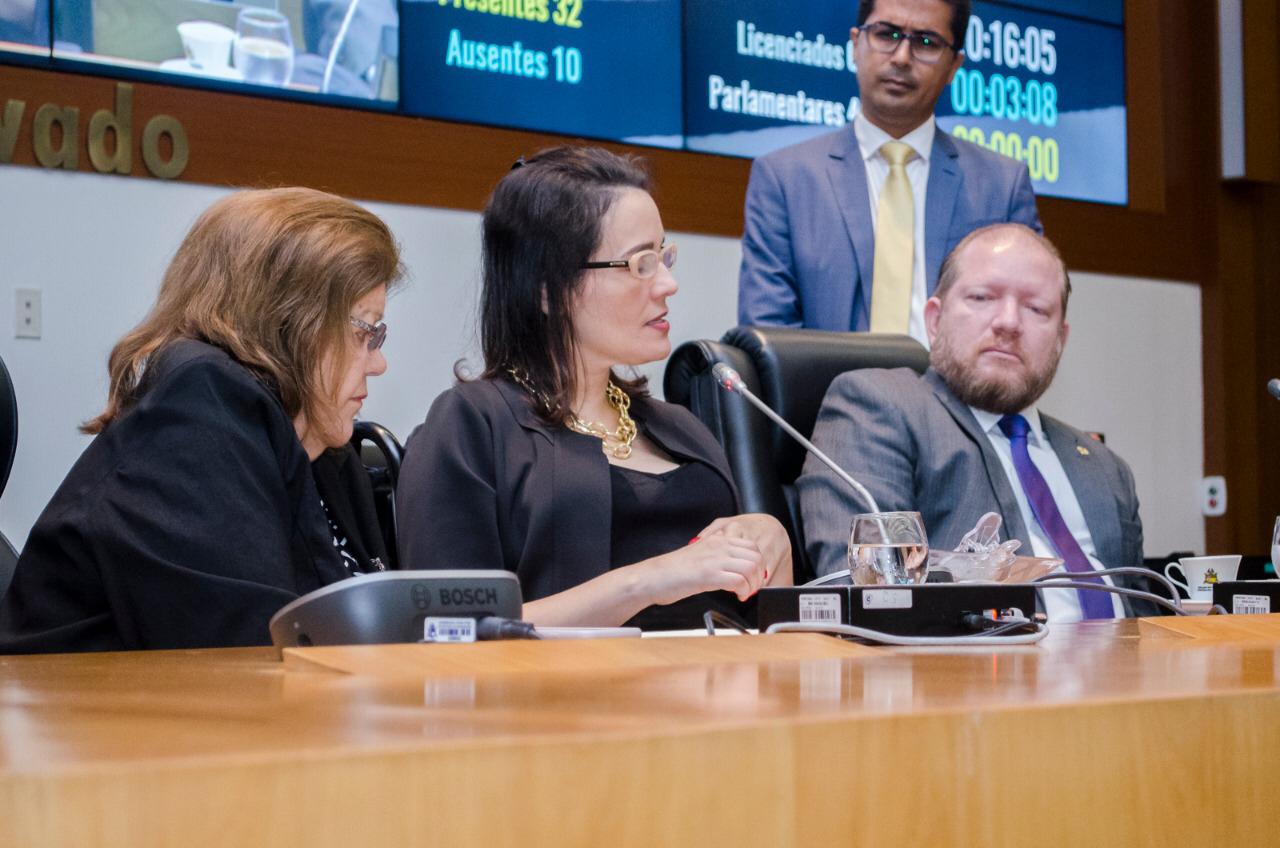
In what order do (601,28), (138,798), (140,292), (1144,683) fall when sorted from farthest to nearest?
(601,28) → (140,292) → (1144,683) → (138,798)

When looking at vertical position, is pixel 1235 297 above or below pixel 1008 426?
above

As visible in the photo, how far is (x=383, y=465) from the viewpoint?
2549 millimetres

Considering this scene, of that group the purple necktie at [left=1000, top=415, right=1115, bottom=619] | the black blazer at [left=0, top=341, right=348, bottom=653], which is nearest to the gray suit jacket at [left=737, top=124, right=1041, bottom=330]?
the purple necktie at [left=1000, top=415, right=1115, bottom=619]

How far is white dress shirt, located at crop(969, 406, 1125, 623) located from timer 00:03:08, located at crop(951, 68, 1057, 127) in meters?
2.38

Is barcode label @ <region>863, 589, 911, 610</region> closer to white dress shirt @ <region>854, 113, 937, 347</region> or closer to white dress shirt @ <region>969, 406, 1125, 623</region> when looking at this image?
white dress shirt @ <region>969, 406, 1125, 623</region>

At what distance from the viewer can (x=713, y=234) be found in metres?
4.12

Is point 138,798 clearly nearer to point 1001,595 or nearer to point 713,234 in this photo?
point 1001,595

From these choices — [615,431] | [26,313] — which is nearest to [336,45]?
[26,313]

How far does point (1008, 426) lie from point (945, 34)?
1.34 metres

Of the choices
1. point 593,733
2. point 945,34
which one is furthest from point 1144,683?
point 945,34

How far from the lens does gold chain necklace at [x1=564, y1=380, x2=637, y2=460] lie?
1974mm

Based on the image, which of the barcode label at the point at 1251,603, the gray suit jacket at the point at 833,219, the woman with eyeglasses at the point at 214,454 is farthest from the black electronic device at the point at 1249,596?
the gray suit jacket at the point at 833,219

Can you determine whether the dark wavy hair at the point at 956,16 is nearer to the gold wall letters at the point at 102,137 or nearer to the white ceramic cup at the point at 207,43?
the white ceramic cup at the point at 207,43

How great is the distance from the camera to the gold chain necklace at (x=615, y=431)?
197 cm
